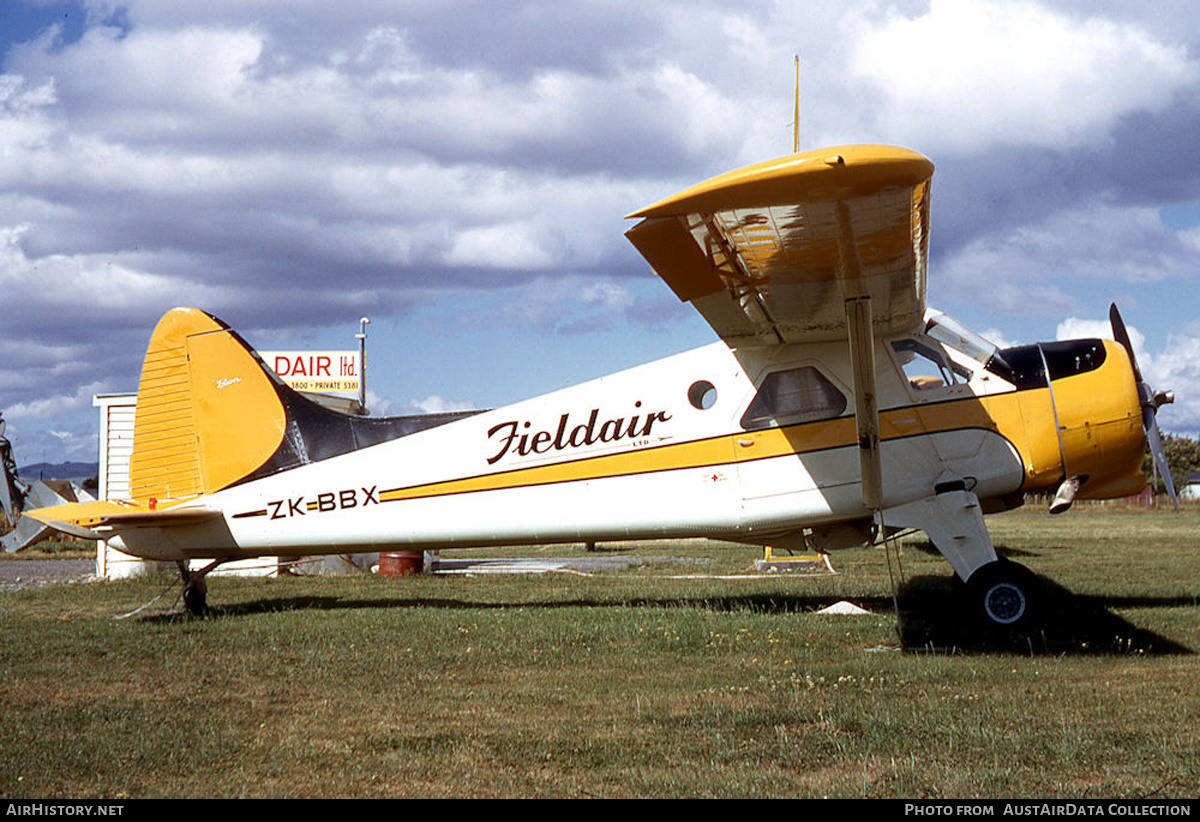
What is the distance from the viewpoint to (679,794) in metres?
4.12

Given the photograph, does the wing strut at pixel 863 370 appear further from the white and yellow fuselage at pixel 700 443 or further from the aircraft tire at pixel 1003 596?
the aircraft tire at pixel 1003 596

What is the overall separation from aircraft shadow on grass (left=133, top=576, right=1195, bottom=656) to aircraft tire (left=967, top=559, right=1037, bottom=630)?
3.0 inches

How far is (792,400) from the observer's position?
9102 millimetres

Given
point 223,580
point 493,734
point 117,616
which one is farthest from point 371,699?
point 223,580

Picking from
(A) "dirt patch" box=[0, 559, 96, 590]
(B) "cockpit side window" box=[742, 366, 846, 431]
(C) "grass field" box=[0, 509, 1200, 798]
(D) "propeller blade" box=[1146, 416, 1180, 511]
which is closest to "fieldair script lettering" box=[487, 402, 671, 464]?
(B) "cockpit side window" box=[742, 366, 846, 431]

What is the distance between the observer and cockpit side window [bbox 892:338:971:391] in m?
8.95

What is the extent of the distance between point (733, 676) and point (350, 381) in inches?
885

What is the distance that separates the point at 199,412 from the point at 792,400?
19.4 ft

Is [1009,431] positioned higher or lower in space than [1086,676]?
higher

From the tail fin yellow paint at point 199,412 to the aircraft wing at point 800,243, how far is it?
15.6ft

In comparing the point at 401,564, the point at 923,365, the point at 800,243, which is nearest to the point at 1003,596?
the point at 923,365

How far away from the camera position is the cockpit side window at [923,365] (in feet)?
29.3

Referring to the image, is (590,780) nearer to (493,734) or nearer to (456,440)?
(493,734)

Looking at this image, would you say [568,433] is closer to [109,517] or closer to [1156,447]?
[109,517]
